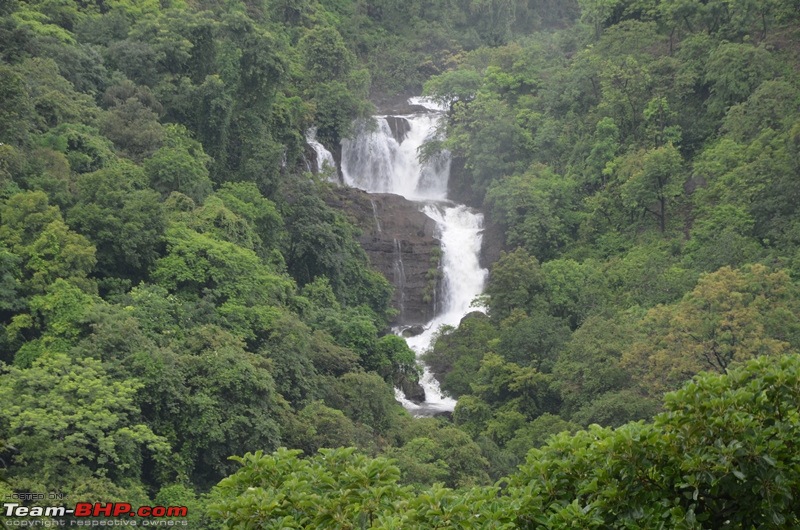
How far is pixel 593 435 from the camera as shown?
28.6ft

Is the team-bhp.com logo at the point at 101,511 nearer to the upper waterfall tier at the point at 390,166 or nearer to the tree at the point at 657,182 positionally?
the tree at the point at 657,182

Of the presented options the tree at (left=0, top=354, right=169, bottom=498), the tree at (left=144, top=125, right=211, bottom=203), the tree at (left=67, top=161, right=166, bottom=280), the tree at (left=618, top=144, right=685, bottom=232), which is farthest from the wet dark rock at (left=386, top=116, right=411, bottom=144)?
the tree at (left=0, top=354, right=169, bottom=498)

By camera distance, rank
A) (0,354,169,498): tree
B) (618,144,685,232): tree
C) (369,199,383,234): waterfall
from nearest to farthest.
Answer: (0,354,169,498): tree
(618,144,685,232): tree
(369,199,383,234): waterfall

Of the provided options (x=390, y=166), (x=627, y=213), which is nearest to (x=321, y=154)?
(x=390, y=166)

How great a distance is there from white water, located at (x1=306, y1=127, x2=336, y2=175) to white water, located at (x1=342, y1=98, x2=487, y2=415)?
1276 mm

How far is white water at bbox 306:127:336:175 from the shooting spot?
3728cm

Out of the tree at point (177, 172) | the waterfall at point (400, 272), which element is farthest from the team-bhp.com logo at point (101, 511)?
the waterfall at point (400, 272)

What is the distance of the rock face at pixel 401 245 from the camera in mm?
33656

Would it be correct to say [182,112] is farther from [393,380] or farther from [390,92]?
[390,92]

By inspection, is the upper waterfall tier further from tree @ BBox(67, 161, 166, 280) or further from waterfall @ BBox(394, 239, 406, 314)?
tree @ BBox(67, 161, 166, 280)

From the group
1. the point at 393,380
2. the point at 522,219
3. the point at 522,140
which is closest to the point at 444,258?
the point at 522,219

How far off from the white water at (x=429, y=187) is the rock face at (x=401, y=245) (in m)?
0.45

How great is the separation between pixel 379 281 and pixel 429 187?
348 inches

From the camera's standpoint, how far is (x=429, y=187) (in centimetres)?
4009
